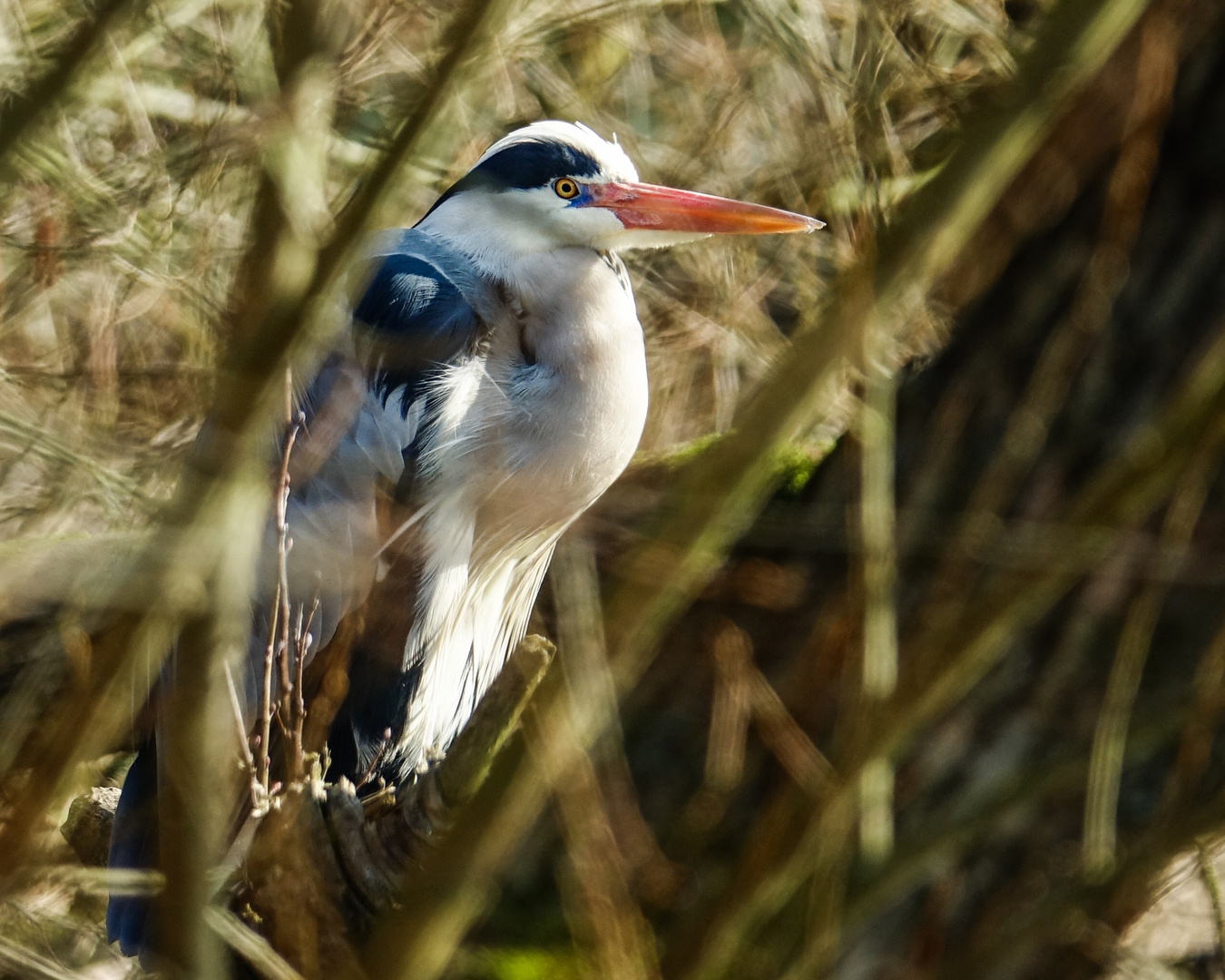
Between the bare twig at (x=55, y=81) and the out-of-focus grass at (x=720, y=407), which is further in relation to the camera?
the out-of-focus grass at (x=720, y=407)

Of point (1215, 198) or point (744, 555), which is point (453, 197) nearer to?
point (744, 555)

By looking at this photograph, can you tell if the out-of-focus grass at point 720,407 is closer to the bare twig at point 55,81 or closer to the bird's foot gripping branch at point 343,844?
the bare twig at point 55,81

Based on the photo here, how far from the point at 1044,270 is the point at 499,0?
1744mm

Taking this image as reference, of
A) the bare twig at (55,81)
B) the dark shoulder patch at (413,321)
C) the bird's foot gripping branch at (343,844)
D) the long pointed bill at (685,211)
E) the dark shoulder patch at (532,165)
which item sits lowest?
the bird's foot gripping branch at (343,844)

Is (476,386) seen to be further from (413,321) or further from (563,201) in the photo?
(563,201)

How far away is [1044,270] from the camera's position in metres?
2.37

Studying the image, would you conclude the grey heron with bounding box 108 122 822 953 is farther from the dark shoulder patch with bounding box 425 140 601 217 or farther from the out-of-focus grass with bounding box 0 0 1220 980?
the out-of-focus grass with bounding box 0 0 1220 980

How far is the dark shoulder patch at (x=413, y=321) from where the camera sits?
204cm

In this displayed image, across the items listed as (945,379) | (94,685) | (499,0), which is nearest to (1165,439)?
(499,0)

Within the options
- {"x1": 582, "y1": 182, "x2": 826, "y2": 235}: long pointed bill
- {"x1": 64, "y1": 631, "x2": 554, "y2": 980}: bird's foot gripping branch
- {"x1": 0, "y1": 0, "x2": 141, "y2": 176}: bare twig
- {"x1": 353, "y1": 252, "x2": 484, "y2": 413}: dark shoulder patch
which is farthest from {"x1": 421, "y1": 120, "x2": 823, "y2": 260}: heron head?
{"x1": 0, "y1": 0, "x2": 141, "y2": 176}: bare twig

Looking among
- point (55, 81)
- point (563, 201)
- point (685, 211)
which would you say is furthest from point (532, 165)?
point (55, 81)

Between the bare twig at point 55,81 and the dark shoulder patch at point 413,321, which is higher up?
the dark shoulder patch at point 413,321

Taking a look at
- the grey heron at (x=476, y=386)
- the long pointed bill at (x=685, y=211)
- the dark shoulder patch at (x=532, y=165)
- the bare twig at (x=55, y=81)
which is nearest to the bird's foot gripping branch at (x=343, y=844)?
the grey heron at (x=476, y=386)

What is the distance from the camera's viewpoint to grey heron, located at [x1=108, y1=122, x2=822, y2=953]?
2092 millimetres
